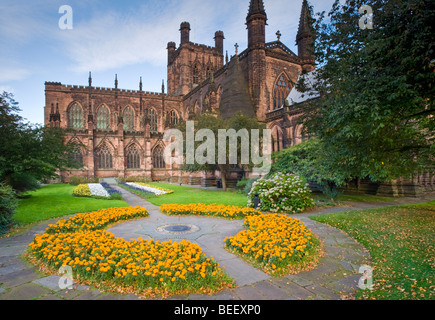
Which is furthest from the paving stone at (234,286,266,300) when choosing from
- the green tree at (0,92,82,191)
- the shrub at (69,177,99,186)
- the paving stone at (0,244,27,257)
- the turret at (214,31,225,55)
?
the turret at (214,31,225,55)

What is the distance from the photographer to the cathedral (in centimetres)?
2647

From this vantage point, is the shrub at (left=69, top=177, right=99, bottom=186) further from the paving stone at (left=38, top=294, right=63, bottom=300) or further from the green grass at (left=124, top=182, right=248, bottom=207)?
the paving stone at (left=38, top=294, right=63, bottom=300)

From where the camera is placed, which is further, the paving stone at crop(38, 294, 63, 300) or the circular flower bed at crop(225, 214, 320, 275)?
the circular flower bed at crop(225, 214, 320, 275)

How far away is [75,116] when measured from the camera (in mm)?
41375

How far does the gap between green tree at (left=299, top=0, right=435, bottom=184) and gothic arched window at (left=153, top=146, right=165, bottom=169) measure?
3436 centimetres

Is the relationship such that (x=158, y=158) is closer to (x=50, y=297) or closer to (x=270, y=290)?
(x=50, y=297)

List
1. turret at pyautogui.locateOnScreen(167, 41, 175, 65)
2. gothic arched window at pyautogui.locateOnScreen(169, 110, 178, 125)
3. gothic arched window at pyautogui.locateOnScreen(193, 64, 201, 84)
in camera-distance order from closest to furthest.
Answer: gothic arched window at pyautogui.locateOnScreen(169, 110, 178, 125), gothic arched window at pyautogui.locateOnScreen(193, 64, 201, 84), turret at pyautogui.locateOnScreen(167, 41, 175, 65)

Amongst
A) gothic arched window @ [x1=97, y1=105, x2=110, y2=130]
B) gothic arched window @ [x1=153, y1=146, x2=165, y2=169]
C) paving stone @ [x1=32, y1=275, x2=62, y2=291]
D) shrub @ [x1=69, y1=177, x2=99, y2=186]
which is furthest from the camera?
gothic arched window @ [x1=97, y1=105, x2=110, y2=130]

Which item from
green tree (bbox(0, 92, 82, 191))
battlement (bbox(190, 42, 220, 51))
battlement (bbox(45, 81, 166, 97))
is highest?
battlement (bbox(190, 42, 220, 51))

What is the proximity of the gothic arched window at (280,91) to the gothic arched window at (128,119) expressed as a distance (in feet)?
92.2
